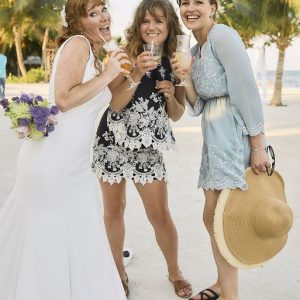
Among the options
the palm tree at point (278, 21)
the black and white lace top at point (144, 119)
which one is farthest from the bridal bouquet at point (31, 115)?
the palm tree at point (278, 21)

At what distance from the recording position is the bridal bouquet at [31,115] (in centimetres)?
252

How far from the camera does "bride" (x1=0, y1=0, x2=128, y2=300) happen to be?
8.34 ft

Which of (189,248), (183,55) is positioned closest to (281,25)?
(189,248)

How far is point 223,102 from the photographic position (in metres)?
2.84

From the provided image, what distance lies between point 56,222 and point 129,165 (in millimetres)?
720

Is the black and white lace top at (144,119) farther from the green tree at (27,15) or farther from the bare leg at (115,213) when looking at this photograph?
the green tree at (27,15)

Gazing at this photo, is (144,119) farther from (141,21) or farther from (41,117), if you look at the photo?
(41,117)

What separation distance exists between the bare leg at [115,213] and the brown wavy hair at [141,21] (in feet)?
2.88

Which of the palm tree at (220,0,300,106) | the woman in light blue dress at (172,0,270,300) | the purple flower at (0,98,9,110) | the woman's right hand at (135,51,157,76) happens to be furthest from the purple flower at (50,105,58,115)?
the palm tree at (220,0,300,106)

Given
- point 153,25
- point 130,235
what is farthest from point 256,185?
point 130,235

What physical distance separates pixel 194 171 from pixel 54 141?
4779 mm

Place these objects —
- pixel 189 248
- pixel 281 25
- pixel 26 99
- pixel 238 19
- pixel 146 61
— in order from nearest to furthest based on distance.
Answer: pixel 26 99 → pixel 146 61 → pixel 189 248 → pixel 281 25 → pixel 238 19

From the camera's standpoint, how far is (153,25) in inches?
120

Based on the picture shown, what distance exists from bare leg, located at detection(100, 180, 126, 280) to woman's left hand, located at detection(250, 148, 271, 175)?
887mm
